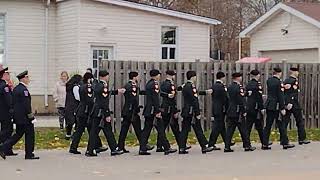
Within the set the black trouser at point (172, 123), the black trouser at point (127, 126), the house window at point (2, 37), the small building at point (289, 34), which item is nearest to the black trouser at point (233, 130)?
the black trouser at point (172, 123)

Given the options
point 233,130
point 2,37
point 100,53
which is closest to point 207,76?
point 233,130

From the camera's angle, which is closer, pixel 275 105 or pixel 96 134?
pixel 96 134

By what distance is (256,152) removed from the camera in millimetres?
15461

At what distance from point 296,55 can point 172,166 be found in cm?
1592

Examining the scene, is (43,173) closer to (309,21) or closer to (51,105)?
(51,105)

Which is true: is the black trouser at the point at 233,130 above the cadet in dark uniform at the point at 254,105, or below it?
below

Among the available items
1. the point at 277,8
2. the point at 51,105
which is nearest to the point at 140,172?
the point at 51,105

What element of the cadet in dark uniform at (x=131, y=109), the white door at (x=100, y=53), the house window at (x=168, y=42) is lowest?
the cadet in dark uniform at (x=131, y=109)

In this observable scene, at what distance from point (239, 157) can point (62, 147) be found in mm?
4232

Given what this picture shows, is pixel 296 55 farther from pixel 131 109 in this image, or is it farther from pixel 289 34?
pixel 131 109

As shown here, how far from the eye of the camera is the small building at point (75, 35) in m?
25.5

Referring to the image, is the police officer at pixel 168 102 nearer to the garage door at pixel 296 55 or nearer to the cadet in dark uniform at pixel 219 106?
the cadet in dark uniform at pixel 219 106

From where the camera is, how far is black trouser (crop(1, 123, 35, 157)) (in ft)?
46.5

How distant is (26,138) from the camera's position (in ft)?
46.8
